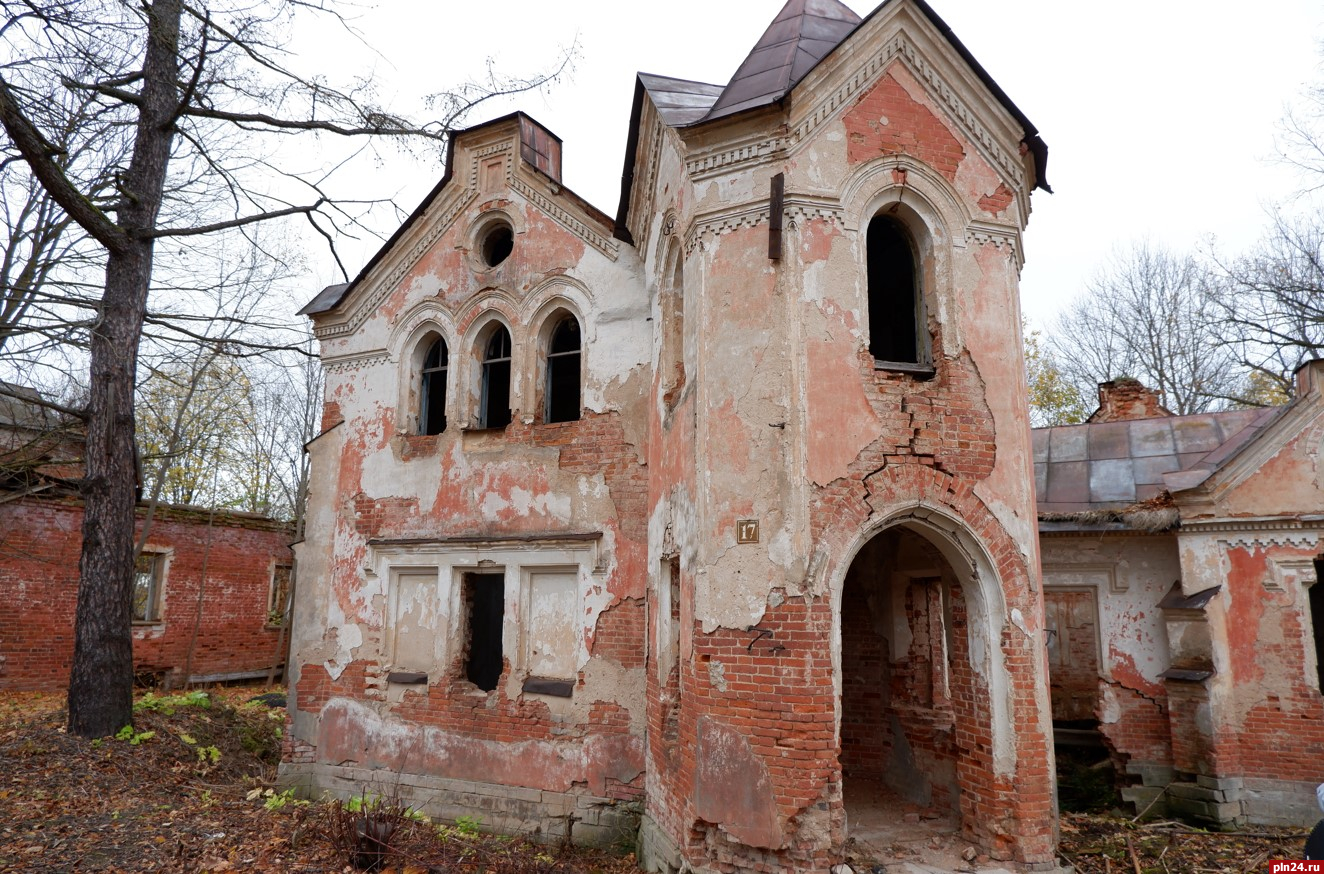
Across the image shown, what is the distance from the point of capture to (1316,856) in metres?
3.91

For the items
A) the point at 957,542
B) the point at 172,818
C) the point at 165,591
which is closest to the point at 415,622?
the point at 172,818

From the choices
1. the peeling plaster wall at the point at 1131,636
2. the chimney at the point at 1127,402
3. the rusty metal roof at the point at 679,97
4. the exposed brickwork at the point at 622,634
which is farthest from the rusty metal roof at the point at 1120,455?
the rusty metal roof at the point at 679,97

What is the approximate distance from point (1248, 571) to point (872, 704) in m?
4.59

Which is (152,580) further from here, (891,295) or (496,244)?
(891,295)

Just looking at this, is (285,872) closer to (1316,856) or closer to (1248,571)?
(1316,856)

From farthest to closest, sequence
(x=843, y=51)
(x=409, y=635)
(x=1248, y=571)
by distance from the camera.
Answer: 1. (x=409, y=635)
2. (x=1248, y=571)
3. (x=843, y=51)

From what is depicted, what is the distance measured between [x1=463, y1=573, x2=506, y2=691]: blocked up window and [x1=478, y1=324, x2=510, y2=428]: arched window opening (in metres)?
2.05

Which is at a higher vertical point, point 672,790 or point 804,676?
point 804,676

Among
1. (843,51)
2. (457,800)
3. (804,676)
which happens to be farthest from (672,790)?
(843,51)

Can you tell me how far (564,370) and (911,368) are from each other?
5.50m

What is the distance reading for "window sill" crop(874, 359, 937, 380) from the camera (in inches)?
281

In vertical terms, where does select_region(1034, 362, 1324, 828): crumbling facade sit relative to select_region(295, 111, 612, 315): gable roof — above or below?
below

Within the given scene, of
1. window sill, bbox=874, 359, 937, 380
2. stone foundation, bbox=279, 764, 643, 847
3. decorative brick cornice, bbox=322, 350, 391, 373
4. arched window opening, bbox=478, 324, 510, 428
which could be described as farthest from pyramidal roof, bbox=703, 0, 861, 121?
stone foundation, bbox=279, 764, 643, 847

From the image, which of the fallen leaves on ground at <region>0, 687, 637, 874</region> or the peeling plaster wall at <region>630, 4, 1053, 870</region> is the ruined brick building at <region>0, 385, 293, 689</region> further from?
the peeling plaster wall at <region>630, 4, 1053, 870</region>
